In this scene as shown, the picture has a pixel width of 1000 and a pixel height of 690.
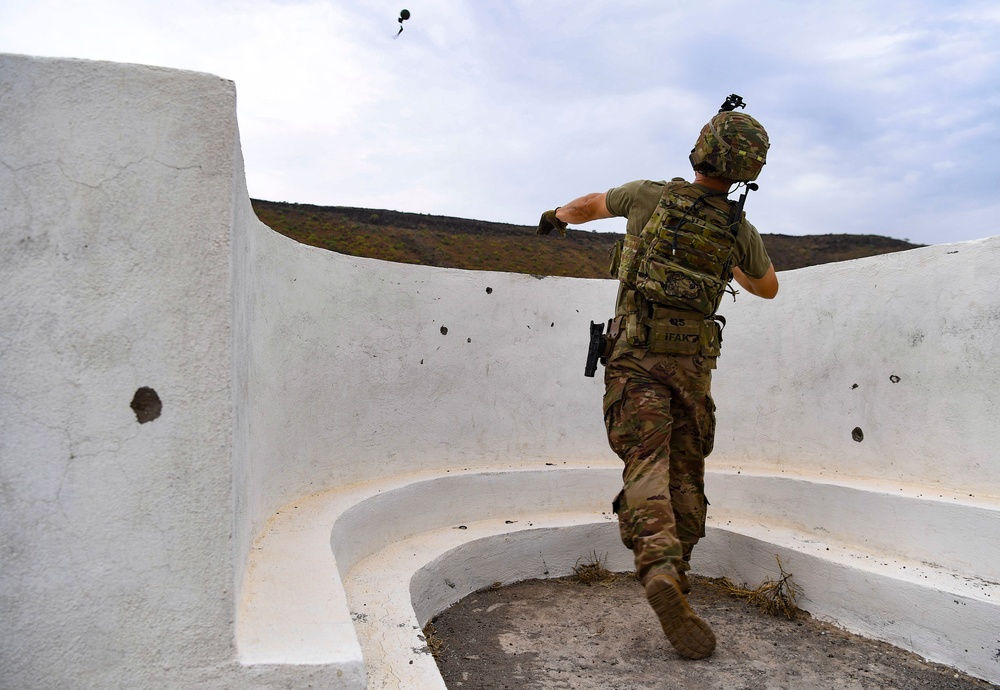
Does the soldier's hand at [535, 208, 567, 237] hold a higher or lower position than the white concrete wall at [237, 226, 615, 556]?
higher

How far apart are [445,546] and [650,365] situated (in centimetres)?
Result: 110

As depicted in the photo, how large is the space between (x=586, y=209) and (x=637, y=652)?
5.13 feet

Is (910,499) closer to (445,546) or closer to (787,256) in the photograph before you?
(445,546)

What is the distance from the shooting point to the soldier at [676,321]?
2.46m

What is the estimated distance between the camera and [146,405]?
1393 millimetres

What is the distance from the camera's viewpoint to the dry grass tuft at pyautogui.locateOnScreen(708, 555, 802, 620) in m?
2.80

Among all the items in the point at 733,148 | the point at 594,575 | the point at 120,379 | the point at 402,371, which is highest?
the point at 733,148

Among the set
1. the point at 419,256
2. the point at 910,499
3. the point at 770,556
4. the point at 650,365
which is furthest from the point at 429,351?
the point at 419,256

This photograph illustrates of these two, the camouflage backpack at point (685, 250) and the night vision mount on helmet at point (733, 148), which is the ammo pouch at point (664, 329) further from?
the night vision mount on helmet at point (733, 148)

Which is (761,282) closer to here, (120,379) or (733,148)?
(733,148)

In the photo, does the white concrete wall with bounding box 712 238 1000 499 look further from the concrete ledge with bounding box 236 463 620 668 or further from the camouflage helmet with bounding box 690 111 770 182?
the camouflage helmet with bounding box 690 111 770 182

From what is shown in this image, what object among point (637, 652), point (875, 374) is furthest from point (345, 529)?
point (875, 374)

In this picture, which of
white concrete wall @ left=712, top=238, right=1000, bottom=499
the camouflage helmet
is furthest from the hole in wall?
white concrete wall @ left=712, top=238, right=1000, bottom=499

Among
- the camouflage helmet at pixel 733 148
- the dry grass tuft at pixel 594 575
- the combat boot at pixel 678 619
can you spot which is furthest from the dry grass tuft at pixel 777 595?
the camouflage helmet at pixel 733 148
